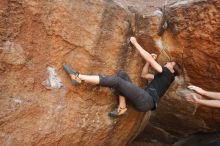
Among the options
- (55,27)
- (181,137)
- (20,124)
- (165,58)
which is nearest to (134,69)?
(165,58)

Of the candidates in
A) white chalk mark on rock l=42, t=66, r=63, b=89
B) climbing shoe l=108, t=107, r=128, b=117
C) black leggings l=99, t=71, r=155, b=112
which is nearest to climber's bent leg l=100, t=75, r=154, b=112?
black leggings l=99, t=71, r=155, b=112

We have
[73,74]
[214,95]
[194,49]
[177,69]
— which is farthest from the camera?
[177,69]

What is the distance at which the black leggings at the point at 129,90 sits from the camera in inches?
189

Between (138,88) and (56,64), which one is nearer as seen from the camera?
(56,64)

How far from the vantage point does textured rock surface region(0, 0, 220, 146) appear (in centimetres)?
446

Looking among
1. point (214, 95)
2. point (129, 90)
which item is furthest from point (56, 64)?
point (214, 95)

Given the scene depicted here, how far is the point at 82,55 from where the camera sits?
195 inches

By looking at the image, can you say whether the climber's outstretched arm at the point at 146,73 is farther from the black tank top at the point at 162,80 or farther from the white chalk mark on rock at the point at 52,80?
the white chalk mark on rock at the point at 52,80

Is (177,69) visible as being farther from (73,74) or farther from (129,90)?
(73,74)

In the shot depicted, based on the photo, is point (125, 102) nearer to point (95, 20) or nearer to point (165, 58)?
point (165, 58)

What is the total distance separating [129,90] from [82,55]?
85 cm

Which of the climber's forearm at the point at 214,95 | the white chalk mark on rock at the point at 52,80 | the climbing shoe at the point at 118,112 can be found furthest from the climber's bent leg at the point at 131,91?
the climber's forearm at the point at 214,95

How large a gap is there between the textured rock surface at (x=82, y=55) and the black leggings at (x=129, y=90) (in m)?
0.33

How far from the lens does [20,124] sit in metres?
4.55
